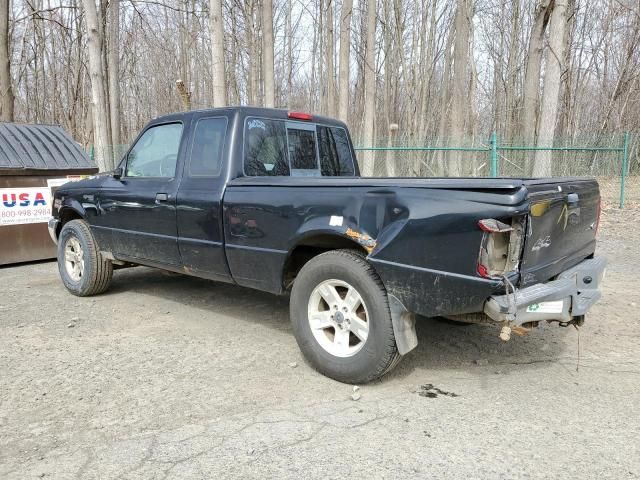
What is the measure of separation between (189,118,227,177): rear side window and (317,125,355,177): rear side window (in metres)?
1.03

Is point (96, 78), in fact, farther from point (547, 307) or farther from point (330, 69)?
point (547, 307)

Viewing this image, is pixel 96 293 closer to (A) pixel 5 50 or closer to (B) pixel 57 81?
(A) pixel 5 50

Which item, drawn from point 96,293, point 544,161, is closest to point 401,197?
point 96,293

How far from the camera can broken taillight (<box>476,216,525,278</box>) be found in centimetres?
293

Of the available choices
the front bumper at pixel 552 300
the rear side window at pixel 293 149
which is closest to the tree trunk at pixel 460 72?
the rear side window at pixel 293 149

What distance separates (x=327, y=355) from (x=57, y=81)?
30680mm

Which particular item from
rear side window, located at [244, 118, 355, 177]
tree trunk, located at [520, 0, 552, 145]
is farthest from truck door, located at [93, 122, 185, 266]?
tree trunk, located at [520, 0, 552, 145]

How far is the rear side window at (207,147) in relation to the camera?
4.50 meters

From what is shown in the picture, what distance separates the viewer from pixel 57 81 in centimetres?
2894

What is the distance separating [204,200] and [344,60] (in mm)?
14831

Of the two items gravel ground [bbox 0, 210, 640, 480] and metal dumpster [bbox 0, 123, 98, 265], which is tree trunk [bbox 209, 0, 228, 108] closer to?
metal dumpster [bbox 0, 123, 98, 265]

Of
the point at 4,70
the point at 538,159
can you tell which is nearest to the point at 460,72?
the point at 538,159

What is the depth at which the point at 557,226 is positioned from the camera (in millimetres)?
3410

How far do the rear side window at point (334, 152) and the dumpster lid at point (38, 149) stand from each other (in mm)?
5168
